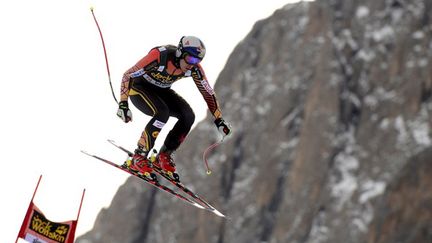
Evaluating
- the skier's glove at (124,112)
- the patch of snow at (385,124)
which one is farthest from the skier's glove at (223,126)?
the patch of snow at (385,124)

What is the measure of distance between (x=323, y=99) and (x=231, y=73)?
14.9 m

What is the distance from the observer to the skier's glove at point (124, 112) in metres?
24.3

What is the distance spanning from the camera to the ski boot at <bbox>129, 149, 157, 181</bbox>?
25906mm

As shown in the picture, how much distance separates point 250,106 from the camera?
136 meters

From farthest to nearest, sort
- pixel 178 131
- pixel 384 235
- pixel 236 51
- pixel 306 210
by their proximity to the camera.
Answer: pixel 236 51 < pixel 306 210 < pixel 384 235 < pixel 178 131

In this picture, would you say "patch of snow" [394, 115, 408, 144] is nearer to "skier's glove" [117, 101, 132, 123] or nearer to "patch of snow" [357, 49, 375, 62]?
"patch of snow" [357, 49, 375, 62]

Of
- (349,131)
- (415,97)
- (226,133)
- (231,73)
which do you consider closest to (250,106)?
(231,73)

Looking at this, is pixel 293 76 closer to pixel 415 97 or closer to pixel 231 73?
pixel 231 73

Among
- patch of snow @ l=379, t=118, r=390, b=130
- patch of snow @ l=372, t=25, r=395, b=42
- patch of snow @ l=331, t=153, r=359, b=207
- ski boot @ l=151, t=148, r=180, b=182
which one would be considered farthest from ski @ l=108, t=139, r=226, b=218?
patch of snow @ l=372, t=25, r=395, b=42

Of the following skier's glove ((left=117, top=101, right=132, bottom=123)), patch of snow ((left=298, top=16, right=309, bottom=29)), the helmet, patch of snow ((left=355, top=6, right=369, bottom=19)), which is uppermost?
patch of snow ((left=355, top=6, right=369, bottom=19))

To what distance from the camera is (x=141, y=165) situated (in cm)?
2591

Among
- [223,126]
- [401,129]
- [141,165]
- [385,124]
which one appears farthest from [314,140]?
[141,165]

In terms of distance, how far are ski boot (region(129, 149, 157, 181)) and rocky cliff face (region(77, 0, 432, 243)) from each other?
92.3 m

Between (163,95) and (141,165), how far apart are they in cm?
207
